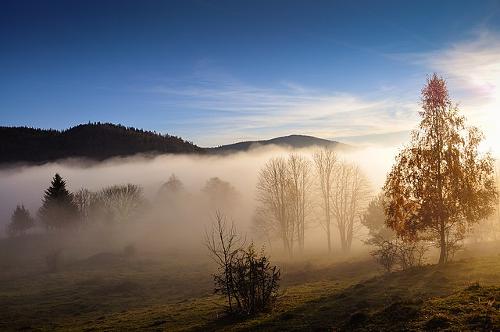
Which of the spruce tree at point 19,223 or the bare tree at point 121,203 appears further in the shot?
the spruce tree at point 19,223

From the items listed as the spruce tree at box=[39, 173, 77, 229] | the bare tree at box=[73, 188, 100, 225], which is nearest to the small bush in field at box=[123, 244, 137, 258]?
the spruce tree at box=[39, 173, 77, 229]

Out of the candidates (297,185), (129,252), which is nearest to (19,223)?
(129,252)

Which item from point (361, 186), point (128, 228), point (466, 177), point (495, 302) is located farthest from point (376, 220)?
point (128, 228)

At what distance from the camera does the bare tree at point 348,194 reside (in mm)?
67250

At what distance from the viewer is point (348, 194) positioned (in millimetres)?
68062

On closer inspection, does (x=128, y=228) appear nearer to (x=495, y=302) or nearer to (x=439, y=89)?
(x=439, y=89)

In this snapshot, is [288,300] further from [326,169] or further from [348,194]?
[348,194]

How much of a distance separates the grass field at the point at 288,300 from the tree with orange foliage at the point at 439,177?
3757mm

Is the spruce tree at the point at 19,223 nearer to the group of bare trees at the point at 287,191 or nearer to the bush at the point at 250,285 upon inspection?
the group of bare trees at the point at 287,191

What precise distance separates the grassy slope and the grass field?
0.06 metres

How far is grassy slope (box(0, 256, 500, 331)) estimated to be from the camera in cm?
1727

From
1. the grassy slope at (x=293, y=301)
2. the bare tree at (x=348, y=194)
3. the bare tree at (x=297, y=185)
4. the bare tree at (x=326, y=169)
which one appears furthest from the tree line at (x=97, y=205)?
the bare tree at (x=348, y=194)

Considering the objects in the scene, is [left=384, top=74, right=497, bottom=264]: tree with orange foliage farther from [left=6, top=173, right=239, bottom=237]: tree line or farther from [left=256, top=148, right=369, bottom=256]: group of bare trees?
[left=6, top=173, right=239, bottom=237]: tree line

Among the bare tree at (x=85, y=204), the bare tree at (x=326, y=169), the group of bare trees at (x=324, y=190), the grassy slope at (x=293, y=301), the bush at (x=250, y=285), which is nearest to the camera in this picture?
the grassy slope at (x=293, y=301)
